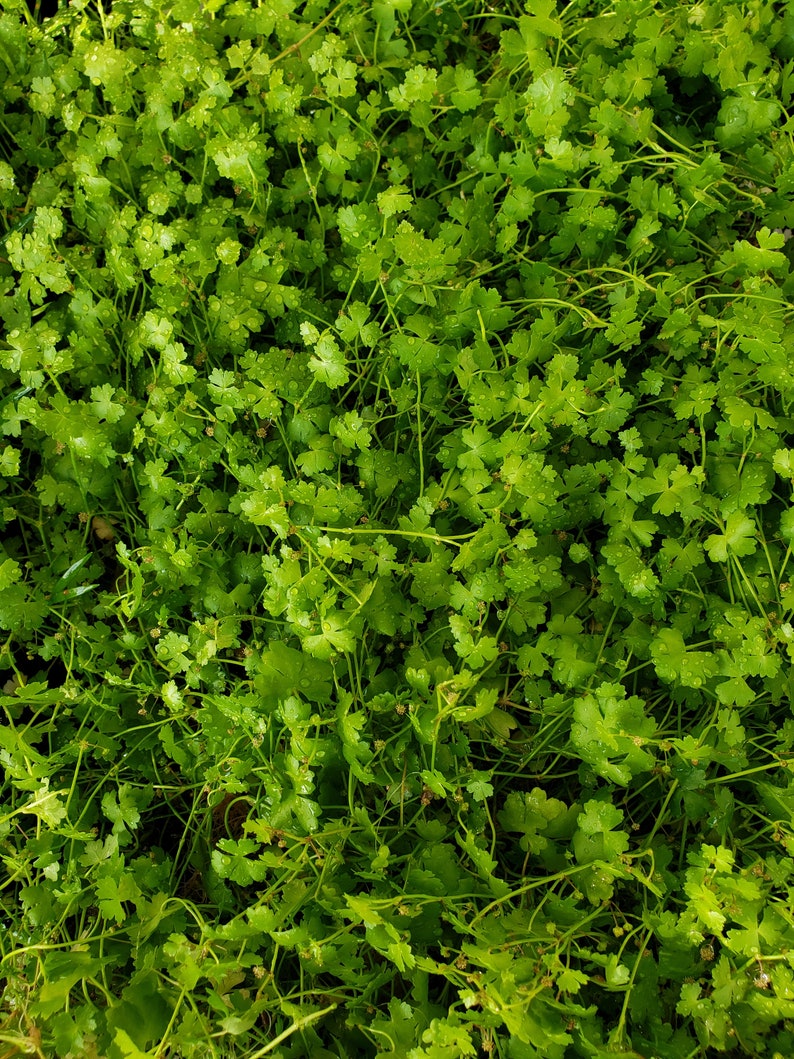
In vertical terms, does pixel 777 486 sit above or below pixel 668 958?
above

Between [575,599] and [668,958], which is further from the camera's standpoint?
[575,599]

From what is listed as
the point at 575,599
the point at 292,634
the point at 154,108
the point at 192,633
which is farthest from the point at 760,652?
the point at 154,108

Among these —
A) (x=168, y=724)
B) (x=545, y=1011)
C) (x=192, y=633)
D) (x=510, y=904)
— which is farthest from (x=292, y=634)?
(x=545, y=1011)

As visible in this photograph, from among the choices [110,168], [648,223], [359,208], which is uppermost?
[110,168]

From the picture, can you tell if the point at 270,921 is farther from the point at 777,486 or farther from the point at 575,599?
the point at 777,486

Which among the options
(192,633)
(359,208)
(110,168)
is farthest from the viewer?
(110,168)

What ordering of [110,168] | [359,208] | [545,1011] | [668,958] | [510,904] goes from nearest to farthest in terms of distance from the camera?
[545,1011] < [668,958] < [510,904] < [359,208] < [110,168]
